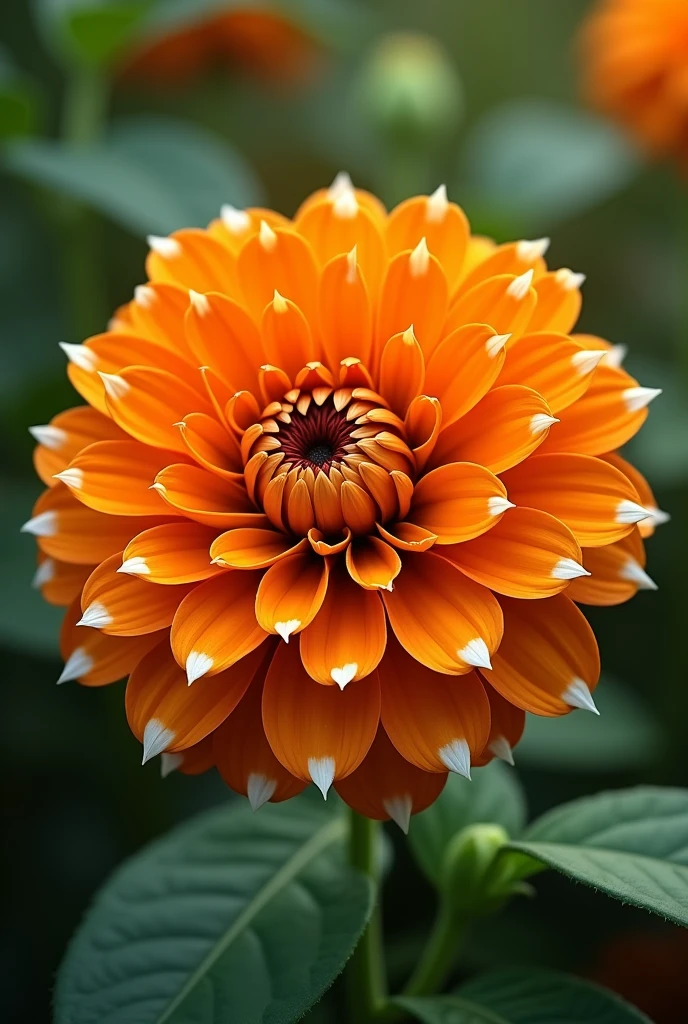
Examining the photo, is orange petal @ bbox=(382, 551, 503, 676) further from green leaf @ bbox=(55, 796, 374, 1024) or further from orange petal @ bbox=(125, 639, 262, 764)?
green leaf @ bbox=(55, 796, 374, 1024)

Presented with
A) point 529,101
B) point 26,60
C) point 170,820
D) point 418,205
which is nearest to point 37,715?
point 170,820

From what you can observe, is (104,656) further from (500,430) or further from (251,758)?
(500,430)

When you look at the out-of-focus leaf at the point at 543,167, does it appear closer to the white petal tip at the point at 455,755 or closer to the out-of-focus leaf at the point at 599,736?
the out-of-focus leaf at the point at 599,736

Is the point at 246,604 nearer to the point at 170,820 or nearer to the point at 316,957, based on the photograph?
the point at 316,957

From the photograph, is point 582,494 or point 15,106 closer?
point 582,494

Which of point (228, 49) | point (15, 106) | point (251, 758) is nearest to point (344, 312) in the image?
point (251, 758)

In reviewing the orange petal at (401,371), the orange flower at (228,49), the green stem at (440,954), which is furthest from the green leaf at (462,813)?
the orange flower at (228,49)
